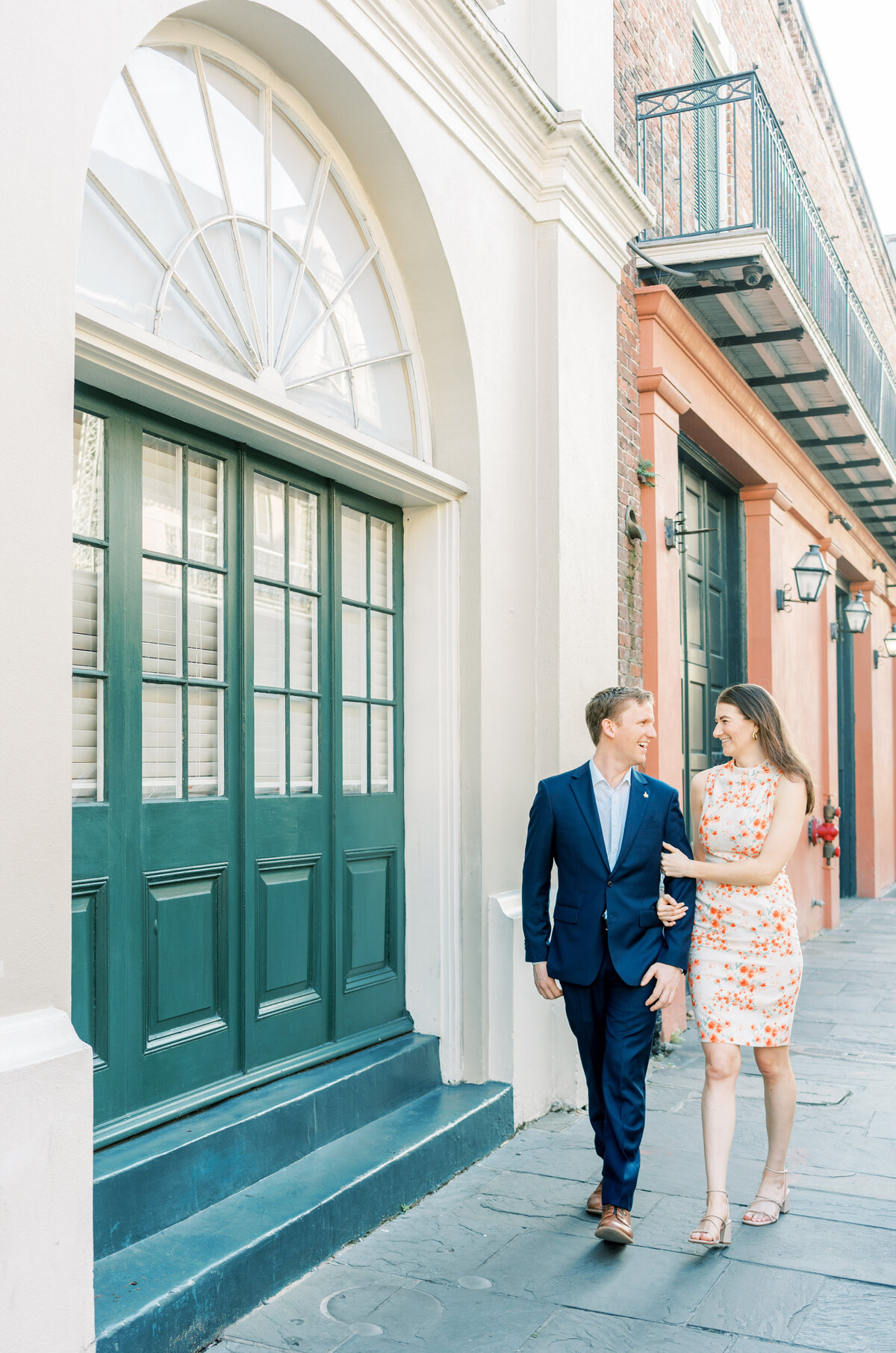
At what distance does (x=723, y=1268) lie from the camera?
13.0 ft

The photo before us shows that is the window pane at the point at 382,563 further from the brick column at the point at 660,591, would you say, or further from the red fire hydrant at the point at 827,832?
the red fire hydrant at the point at 827,832

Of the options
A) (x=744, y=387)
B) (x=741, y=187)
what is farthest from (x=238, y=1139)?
(x=741, y=187)

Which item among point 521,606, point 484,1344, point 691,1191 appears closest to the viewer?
point 484,1344

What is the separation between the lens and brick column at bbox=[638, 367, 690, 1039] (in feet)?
24.3

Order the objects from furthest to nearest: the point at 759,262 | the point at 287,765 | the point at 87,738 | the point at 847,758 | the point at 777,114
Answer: the point at 847,758, the point at 777,114, the point at 759,262, the point at 287,765, the point at 87,738

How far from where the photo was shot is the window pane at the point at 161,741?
396 centimetres

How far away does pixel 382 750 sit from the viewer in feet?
17.7

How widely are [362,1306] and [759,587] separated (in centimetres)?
810

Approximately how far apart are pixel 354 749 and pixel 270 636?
2.55ft

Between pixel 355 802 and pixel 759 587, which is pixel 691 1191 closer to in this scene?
pixel 355 802

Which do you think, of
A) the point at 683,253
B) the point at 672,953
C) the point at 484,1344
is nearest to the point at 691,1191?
the point at 672,953

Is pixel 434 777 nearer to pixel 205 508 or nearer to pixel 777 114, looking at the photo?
pixel 205 508

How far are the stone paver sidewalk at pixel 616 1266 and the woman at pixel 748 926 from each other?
259 mm

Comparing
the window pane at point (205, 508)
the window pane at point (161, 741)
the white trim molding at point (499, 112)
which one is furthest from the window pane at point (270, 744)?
the white trim molding at point (499, 112)
